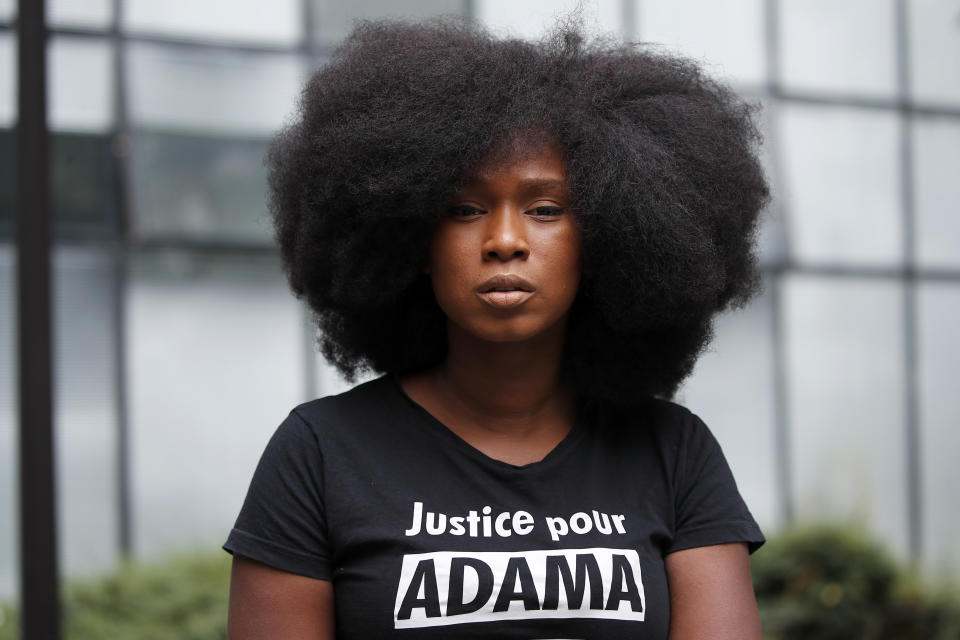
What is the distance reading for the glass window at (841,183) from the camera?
7.93 m

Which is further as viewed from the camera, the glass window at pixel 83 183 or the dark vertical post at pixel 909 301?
the dark vertical post at pixel 909 301

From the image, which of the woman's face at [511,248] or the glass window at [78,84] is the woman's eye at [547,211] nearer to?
the woman's face at [511,248]

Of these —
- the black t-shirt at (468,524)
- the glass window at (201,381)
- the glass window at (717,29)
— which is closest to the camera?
the black t-shirt at (468,524)

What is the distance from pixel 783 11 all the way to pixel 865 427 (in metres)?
2.82

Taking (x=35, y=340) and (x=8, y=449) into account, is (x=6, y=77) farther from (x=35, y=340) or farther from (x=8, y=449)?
(x=35, y=340)

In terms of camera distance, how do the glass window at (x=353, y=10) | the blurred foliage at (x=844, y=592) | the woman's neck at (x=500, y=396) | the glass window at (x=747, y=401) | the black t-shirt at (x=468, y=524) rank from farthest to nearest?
1. the glass window at (x=747, y=401)
2. the glass window at (x=353, y=10)
3. the blurred foliage at (x=844, y=592)
4. the woman's neck at (x=500, y=396)
5. the black t-shirt at (x=468, y=524)

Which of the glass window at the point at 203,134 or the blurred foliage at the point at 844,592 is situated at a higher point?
the glass window at the point at 203,134

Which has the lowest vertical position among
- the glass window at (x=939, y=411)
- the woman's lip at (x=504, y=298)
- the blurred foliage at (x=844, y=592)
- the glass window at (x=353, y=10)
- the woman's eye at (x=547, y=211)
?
the blurred foliage at (x=844, y=592)

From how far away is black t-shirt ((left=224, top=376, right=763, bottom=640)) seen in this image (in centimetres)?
213

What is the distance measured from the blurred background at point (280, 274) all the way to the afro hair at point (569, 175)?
4086 millimetres

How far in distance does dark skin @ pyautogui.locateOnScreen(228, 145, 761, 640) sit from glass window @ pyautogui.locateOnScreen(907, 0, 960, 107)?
666 cm

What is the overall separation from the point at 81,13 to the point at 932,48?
5.50 metres

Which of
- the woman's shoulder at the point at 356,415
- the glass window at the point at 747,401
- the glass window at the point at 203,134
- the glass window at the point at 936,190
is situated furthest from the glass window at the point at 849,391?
the woman's shoulder at the point at 356,415

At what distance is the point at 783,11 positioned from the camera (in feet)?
26.0
